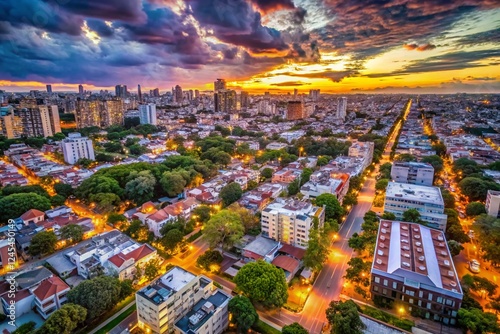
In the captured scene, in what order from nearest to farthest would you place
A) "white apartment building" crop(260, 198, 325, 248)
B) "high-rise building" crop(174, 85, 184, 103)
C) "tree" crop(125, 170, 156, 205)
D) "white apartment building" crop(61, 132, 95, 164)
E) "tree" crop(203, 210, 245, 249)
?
"tree" crop(203, 210, 245, 249) < "white apartment building" crop(260, 198, 325, 248) < "tree" crop(125, 170, 156, 205) < "white apartment building" crop(61, 132, 95, 164) < "high-rise building" crop(174, 85, 184, 103)

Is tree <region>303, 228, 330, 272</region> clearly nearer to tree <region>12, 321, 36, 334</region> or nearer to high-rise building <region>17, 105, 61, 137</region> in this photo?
tree <region>12, 321, 36, 334</region>

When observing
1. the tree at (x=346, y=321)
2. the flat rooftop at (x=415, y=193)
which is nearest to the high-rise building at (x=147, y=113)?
the flat rooftop at (x=415, y=193)

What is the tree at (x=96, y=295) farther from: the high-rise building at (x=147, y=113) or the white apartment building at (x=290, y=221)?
the high-rise building at (x=147, y=113)

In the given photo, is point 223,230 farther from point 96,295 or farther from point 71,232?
point 71,232

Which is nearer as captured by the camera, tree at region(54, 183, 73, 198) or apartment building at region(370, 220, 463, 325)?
apartment building at region(370, 220, 463, 325)

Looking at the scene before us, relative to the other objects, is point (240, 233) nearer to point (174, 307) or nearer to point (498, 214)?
point (174, 307)

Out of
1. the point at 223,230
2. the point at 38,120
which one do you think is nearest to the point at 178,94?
the point at 38,120

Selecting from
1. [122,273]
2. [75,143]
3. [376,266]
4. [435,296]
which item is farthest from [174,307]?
[75,143]

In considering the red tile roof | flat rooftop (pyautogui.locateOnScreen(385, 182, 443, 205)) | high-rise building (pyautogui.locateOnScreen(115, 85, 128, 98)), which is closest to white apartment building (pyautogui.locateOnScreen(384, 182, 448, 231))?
flat rooftop (pyautogui.locateOnScreen(385, 182, 443, 205))
